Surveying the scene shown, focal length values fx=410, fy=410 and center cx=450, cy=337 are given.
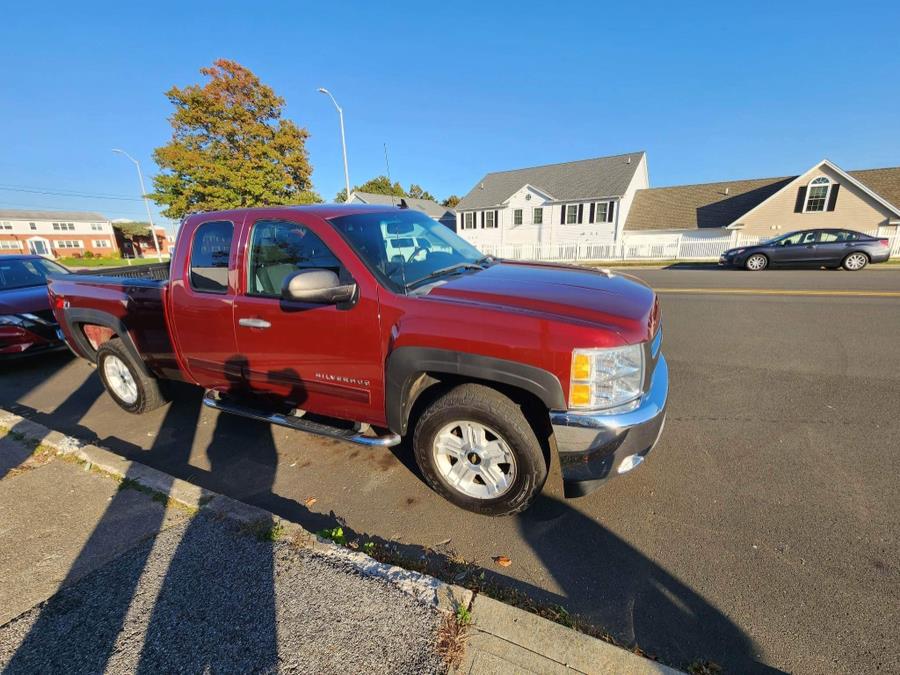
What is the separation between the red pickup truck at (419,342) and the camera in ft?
7.41

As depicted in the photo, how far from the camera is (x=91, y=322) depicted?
4.22 meters

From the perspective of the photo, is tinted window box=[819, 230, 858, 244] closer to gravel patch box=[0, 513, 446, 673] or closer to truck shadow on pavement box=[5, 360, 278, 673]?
gravel patch box=[0, 513, 446, 673]

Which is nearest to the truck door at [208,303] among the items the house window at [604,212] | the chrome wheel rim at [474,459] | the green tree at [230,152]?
the chrome wheel rim at [474,459]

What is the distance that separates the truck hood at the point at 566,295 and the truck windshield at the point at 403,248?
0.24 m

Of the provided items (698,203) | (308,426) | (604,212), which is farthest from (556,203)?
(308,426)

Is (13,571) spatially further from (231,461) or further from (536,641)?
(536,641)

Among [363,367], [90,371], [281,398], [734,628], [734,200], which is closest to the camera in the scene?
[734,628]

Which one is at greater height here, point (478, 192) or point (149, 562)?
point (478, 192)

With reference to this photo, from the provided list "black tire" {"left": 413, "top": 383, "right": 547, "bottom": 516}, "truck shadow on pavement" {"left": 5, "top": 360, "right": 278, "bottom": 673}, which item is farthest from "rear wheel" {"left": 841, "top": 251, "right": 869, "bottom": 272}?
"truck shadow on pavement" {"left": 5, "top": 360, "right": 278, "bottom": 673}

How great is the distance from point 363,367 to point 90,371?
5.57 m

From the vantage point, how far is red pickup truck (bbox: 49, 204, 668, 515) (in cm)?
226

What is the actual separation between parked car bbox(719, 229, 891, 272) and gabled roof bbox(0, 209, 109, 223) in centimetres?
8258

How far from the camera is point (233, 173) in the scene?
26.7m

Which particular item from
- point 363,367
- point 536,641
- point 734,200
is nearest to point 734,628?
point 536,641
